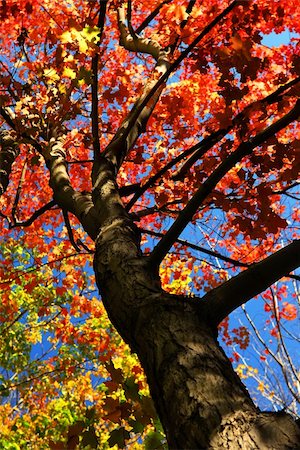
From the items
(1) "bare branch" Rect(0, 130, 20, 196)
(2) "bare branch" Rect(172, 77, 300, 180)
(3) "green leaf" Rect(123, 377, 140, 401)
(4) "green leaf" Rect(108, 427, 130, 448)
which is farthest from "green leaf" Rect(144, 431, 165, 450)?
(1) "bare branch" Rect(0, 130, 20, 196)

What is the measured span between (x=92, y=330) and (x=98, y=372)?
82.9 inches

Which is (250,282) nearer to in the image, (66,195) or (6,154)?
(66,195)

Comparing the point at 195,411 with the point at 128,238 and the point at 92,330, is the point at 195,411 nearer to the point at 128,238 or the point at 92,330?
the point at 128,238

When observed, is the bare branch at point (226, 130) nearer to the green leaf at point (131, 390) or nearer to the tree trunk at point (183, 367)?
the tree trunk at point (183, 367)

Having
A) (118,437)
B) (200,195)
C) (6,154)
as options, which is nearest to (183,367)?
(200,195)

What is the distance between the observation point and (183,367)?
57.6 inches

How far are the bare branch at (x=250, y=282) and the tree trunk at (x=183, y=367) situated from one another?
0.07 m

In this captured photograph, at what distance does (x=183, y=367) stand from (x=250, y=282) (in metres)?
0.45

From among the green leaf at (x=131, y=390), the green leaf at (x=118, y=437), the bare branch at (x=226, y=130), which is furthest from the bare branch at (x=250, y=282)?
the bare branch at (x=226, y=130)

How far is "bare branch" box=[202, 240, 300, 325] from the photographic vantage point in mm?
1629

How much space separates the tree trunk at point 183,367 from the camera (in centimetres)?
119

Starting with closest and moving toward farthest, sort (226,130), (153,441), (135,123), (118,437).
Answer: (118,437), (153,441), (226,130), (135,123)

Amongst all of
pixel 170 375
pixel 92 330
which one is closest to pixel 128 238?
pixel 170 375

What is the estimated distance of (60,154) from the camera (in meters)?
4.55
